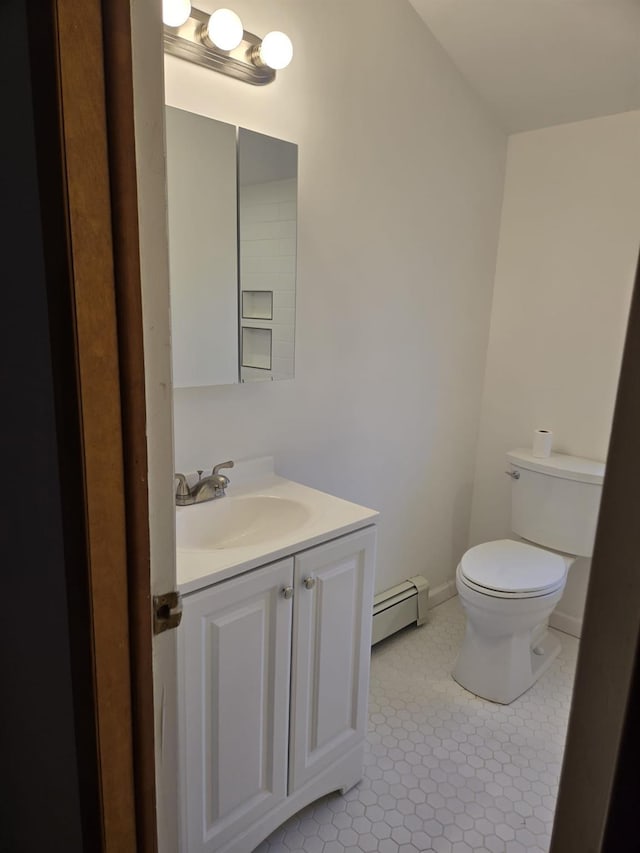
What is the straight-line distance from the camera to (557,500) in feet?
7.50

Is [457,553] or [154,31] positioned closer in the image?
[154,31]

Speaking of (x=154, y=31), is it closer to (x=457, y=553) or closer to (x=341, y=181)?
(x=341, y=181)

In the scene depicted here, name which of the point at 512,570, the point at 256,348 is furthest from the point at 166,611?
the point at 512,570

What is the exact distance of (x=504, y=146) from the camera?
2457mm

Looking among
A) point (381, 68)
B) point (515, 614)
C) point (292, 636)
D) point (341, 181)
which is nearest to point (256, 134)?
point (341, 181)

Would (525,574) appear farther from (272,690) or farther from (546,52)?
(546,52)

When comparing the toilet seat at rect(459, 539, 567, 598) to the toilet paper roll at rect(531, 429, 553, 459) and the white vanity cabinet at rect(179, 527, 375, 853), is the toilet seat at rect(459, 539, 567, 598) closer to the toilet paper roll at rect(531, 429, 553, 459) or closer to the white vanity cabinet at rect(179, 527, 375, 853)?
the toilet paper roll at rect(531, 429, 553, 459)

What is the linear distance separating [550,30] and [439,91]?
0.40 m

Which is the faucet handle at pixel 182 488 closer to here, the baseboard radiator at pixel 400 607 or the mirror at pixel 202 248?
the mirror at pixel 202 248

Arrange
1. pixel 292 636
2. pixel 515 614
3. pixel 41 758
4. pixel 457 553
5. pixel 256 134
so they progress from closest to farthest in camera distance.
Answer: pixel 41 758 → pixel 292 636 → pixel 256 134 → pixel 515 614 → pixel 457 553

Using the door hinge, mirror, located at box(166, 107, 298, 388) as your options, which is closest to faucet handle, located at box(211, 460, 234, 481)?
mirror, located at box(166, 107, 298, 388)

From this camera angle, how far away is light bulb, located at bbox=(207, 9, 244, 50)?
136 centimetres

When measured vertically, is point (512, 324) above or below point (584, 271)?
below

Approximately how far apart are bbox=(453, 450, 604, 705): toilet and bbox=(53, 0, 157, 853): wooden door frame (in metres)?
1.47
